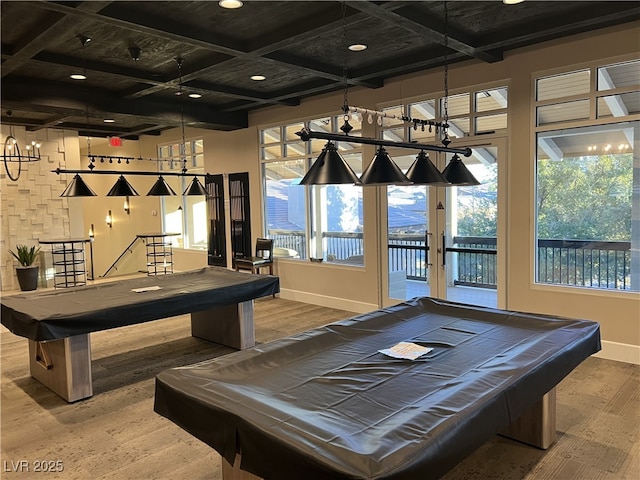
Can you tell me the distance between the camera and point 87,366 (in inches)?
151

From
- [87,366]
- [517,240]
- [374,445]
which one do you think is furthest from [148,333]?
[374,445]

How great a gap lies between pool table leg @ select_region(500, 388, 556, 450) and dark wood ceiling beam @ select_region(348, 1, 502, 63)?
9.26 ft

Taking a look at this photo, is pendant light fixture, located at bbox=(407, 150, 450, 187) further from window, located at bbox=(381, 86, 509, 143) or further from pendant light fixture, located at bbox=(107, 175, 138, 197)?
pendant light fixture, located at bbox=(107, 175, 138, 197)

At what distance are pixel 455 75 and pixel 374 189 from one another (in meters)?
1.71

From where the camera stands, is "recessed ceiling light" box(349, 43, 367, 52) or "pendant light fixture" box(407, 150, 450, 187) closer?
"pendant light fixture" box(407, 150, 450, 187)

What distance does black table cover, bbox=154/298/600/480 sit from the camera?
1517mm

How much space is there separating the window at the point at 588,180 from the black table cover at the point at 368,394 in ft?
6.60

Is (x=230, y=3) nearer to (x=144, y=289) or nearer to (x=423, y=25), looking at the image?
(x=423, y=25)

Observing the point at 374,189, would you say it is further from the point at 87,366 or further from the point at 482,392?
the point at 482,392

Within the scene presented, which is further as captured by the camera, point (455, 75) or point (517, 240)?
point (455, 75)

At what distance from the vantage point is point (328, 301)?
6.89 meters

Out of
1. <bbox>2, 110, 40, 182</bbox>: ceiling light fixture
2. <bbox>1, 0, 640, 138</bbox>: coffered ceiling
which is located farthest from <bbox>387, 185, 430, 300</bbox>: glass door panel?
<bbox>2, 110, 40, 182</bbox>: ceiling light fixture

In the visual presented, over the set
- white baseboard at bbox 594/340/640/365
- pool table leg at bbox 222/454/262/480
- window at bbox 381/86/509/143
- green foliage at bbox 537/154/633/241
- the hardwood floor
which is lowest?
the hardwood floor

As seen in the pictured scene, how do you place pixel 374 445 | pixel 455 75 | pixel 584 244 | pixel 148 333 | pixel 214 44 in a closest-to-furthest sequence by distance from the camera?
pixel 374 445
pixel 214 44
pixel 584 244
pixel 455 75
pixel 148 333
